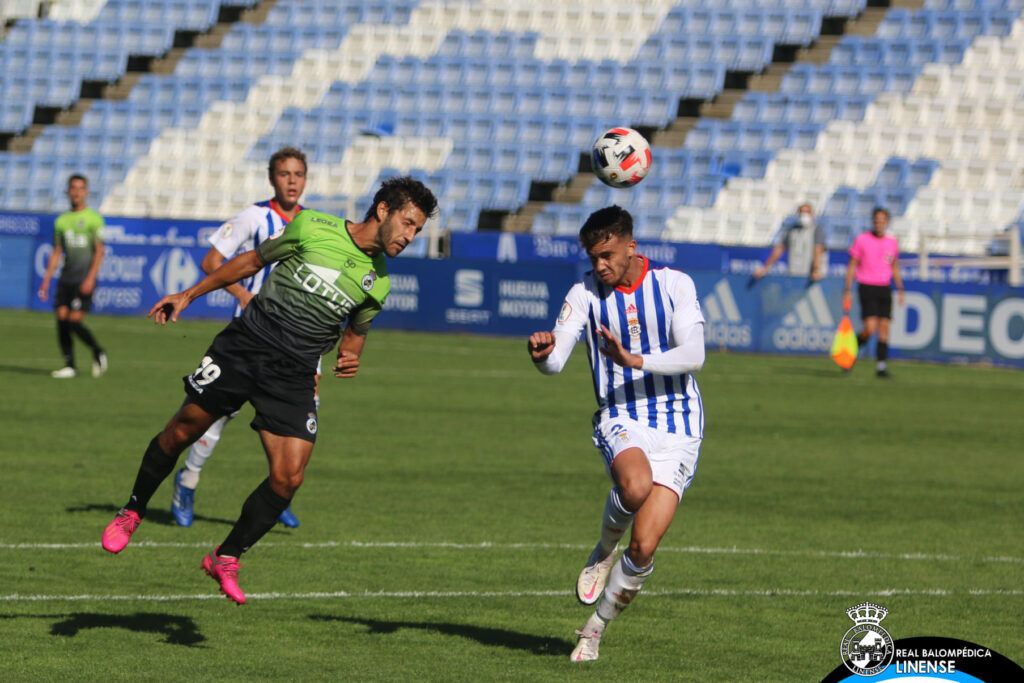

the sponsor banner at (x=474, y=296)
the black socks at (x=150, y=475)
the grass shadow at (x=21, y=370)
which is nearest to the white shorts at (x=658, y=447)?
the black socks at (x=150, y=475)

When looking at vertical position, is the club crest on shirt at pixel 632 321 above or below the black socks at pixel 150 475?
above

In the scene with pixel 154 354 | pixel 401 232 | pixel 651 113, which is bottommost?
pixel 154 354

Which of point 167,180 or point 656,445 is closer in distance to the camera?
point 656,445

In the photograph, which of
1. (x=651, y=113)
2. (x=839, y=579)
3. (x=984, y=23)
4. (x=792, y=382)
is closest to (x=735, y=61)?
(x=651, y=113)

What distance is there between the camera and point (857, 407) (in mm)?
19875

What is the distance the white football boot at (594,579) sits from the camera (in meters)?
7.67

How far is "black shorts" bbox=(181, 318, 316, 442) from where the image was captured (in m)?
7.66

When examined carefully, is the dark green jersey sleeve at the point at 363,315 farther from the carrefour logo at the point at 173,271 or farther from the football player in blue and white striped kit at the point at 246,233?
the carrefour logo at the point at 173,271

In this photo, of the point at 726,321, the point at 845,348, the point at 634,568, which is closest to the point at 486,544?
the point at 634,568

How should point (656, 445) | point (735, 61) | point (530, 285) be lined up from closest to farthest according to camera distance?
1. point (656, 445)
2. point (530, 285)
3. point (735, 61)

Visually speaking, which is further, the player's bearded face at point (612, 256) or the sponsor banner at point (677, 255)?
the sponsor banner at point (677, 255)

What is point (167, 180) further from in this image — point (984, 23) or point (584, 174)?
point (984, 23)

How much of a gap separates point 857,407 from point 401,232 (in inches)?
518

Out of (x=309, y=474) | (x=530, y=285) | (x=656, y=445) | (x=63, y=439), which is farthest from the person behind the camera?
(x=530, y=285)
